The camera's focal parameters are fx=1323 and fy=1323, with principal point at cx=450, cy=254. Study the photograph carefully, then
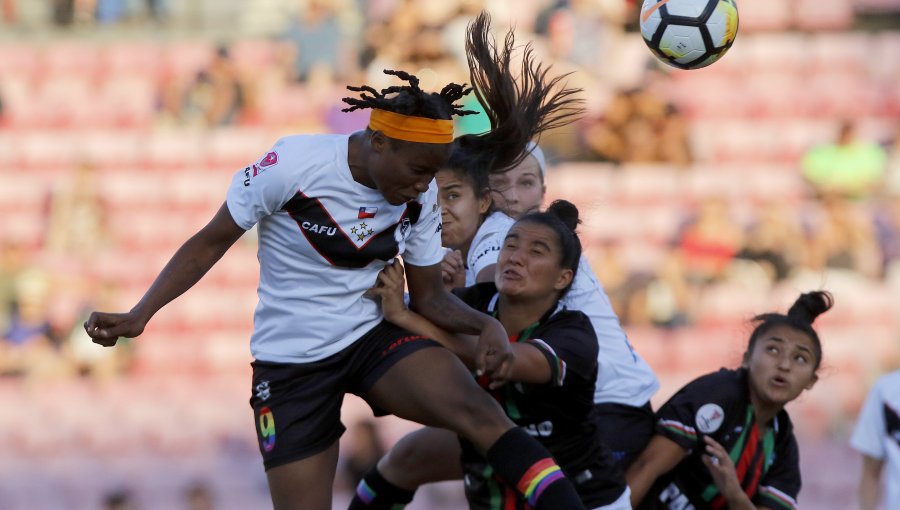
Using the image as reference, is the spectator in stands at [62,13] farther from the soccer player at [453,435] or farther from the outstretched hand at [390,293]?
the outstretched hand at [390,293]

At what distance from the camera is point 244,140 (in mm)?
11375

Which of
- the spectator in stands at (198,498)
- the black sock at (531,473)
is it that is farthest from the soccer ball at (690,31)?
the spectator in stands at (198,498)

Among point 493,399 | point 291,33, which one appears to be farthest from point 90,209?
point 493,399

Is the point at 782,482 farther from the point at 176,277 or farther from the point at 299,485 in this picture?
the point at 176,277

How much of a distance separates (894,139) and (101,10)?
24.1 feet

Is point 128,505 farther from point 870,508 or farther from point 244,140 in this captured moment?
point 870,508

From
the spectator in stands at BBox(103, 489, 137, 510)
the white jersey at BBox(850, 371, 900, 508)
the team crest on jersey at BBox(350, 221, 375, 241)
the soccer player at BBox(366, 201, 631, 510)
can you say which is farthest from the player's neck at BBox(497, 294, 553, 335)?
the spectator in stands at BBox(103, 489, 137, 510)

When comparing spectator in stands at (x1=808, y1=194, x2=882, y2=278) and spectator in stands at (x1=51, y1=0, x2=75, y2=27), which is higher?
spectator in stands at (x1=51, y1=0, x2=75, y2=27)

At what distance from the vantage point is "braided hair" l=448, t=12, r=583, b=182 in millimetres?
4559

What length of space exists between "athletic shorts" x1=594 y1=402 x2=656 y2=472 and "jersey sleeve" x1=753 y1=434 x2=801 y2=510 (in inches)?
17.4

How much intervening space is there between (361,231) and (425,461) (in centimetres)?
128

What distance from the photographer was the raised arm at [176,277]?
3.79m

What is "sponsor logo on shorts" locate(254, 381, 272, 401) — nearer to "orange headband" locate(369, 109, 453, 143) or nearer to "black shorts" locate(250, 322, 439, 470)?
"black shorts" locate(250, 322, 439, 470)

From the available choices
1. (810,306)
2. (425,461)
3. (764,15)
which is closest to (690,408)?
(810,306)
